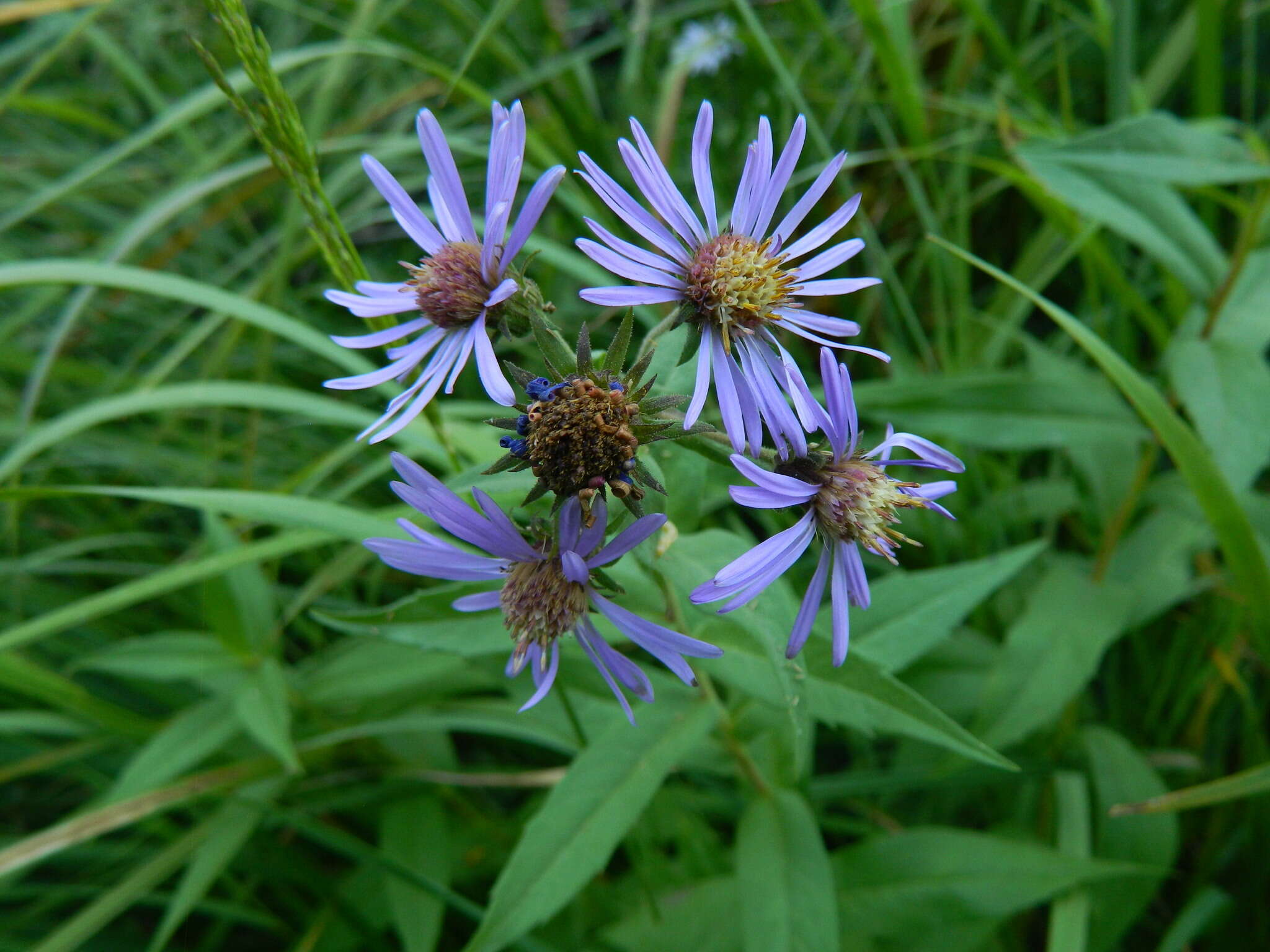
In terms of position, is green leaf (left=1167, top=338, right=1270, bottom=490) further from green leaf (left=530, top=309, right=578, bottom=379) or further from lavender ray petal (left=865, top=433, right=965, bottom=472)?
green leaf (left=530, top=309, right=578, bottom=379)

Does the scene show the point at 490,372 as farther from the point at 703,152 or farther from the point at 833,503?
the point at 833,503

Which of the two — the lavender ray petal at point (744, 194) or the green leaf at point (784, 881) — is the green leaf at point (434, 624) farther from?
the lavender ray petal at point (744, 194)

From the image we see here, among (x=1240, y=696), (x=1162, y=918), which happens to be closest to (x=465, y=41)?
(x=1240, y=696)

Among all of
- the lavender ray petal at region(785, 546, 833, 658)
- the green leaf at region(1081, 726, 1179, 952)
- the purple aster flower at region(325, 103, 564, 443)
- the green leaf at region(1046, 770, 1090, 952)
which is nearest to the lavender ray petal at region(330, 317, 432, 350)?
the purple aster flower at region(325, 103, 564, 443)

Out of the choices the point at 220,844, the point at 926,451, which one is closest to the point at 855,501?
the point at 926,451

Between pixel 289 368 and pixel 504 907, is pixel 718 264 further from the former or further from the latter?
pixel 289 368

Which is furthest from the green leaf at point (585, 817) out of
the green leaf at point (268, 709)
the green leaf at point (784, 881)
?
the green leaf at point (268, 709)

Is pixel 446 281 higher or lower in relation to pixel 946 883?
higher
